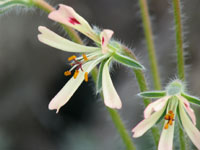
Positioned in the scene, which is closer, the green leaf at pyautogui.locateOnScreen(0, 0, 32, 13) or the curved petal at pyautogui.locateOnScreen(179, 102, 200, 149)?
the curved petal at pyautogui.locateOnScreen(179, 102, 200, 149)

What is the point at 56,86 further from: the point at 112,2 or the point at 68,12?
the point at 68,12

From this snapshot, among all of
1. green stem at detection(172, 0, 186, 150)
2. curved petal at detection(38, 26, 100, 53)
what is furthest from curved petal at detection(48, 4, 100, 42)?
green stem at detection(172, 0, 186, 150)

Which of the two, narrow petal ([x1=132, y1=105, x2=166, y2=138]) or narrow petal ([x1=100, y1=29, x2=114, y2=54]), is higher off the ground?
narrow petal ([x1=100, y1=29, x2=114, y2=54])

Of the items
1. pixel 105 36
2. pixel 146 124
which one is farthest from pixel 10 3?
pixel 146 124

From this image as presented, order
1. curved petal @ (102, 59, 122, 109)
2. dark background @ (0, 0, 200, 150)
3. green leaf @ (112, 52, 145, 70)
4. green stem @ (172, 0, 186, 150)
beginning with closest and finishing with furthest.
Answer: curved petal @ (102, 59, 122, 109)
green leaf @ (112, 52, 145, 70)
green stem @ (172, 0, 186, 150)
dark background @ (0, 0, 200, 150)

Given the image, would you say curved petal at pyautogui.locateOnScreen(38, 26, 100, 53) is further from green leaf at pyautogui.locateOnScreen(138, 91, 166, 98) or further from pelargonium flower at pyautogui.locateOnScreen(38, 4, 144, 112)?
green leaf at pyautogui.locateOnScreen(138, 91, 166, 98)

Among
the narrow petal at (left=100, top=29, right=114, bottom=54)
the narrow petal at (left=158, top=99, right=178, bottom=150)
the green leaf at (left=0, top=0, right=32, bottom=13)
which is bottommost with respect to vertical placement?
the narrow petal at (left=158, top=99, right=178, bottom=150)

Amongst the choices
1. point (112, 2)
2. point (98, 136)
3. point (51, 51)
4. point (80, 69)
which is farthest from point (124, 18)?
point (80, 69)
